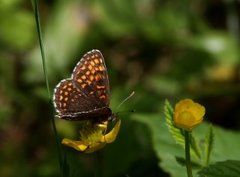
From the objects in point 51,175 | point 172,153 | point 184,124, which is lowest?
point 51,175

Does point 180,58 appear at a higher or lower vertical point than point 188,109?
lower

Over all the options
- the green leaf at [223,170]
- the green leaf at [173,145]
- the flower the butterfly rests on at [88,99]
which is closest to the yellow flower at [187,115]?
the green leaf at [223,170]

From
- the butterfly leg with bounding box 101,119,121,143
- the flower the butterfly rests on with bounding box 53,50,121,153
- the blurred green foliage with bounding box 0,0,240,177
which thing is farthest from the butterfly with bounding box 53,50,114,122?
the blurred green foliage with bounding box 0,0,240,177

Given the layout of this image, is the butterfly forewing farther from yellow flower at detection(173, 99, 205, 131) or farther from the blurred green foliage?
the blurred green foliage

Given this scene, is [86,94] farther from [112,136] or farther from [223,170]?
[223,170]

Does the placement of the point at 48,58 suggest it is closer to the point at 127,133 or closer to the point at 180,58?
the point at 180,58

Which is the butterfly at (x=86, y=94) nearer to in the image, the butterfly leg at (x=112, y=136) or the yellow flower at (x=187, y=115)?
the butterfly leg at (x=112, y=136)

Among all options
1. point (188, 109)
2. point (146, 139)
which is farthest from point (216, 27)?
point (188, 109)
